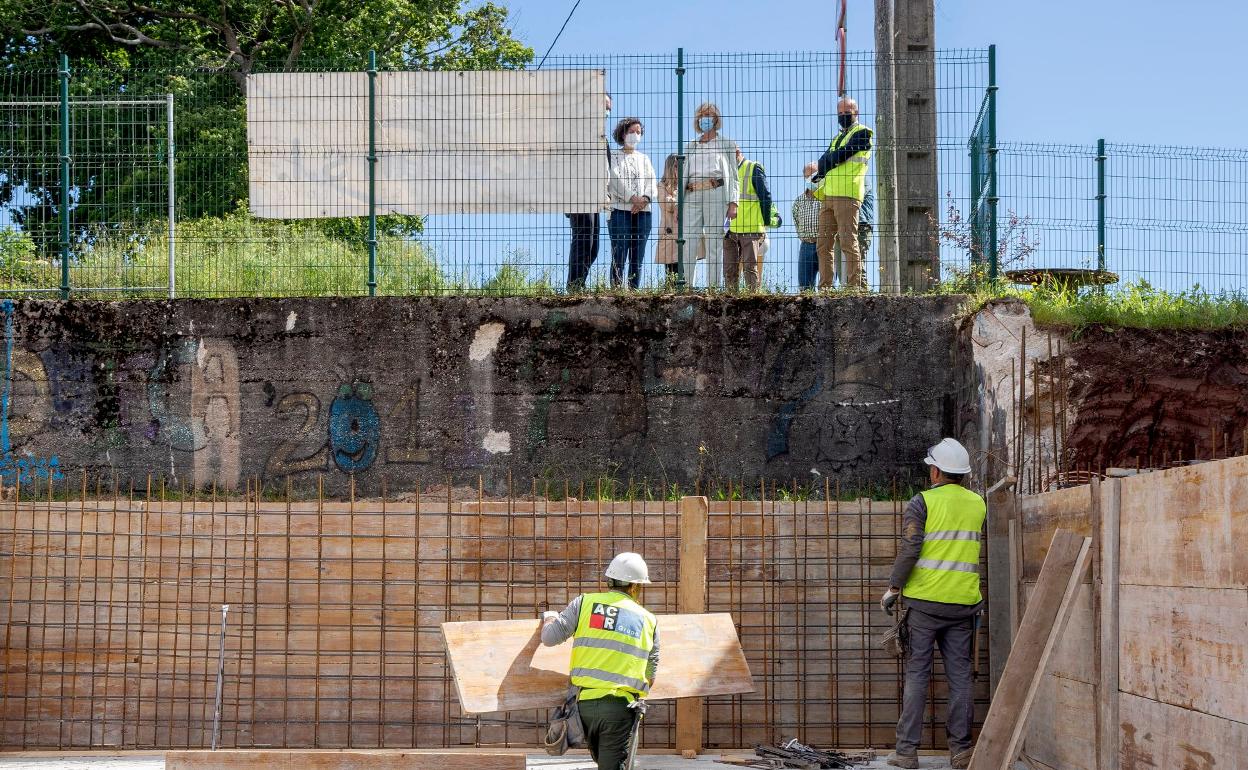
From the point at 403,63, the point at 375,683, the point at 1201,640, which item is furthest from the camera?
the point at 403,63

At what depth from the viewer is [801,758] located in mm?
8664

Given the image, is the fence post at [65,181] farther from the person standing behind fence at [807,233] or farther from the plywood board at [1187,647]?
the plywood board at [1187,647]

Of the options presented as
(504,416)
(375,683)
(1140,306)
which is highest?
(1140,306)

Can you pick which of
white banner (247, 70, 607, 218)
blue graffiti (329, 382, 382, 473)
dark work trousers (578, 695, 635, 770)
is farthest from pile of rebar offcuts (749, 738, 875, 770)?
white banner (247, 70, 607, 218)

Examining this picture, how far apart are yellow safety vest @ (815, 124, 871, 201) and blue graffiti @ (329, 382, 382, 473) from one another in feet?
14.5

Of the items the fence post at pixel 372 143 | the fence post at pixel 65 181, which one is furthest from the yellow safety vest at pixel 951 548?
the fence post at pixel 65 181

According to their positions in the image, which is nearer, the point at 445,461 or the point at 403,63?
the point at 445,461

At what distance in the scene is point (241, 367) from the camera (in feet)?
39.2

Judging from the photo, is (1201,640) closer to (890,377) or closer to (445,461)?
(890,377)

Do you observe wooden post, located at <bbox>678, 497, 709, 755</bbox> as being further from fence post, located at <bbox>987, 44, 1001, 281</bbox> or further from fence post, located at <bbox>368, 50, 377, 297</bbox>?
fence post, located at <bbox>368, 50, 377, 297</bbox>

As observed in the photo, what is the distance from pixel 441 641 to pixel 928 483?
14.4 feet

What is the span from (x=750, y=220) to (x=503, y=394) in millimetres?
2899

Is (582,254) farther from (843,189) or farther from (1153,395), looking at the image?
(1153,395)

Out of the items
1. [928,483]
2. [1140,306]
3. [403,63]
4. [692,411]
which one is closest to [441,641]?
[692,411]
